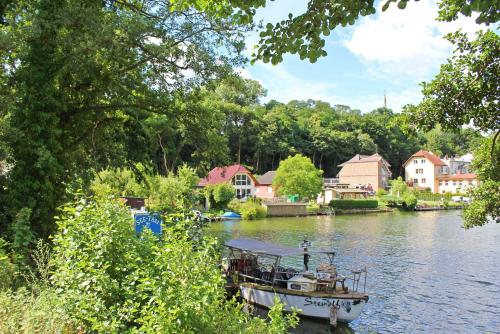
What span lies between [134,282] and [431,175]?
118512mm

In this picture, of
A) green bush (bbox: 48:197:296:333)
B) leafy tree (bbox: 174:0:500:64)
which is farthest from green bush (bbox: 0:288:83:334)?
leafy tree (bbox: 174:0:500:64)

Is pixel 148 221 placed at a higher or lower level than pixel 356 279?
higher

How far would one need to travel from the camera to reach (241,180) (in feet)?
276

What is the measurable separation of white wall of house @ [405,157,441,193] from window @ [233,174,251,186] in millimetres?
55696

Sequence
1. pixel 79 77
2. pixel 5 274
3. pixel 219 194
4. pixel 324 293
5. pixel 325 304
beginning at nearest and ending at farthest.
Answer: pixel 5 274 < pixel 79 77 < pixel 325 304 < pixel 324 293 < pixel 219 194

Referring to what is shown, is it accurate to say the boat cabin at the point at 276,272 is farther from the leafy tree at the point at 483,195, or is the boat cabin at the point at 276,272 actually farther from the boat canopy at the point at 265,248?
the leafy tree at the point at 483,195

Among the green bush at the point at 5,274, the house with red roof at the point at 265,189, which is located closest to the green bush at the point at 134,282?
the green bush at the point at 5,274

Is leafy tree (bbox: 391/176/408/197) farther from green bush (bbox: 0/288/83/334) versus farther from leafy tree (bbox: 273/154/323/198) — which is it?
green bush (bbox: 0/288/83/334)

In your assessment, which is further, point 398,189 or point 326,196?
point 398,189

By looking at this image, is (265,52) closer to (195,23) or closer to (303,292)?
(195,23)

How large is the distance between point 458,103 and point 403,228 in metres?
46.7

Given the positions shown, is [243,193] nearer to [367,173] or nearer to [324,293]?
[367,173]

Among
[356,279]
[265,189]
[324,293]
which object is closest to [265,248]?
[324,293]

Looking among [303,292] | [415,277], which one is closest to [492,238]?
[415,277]
